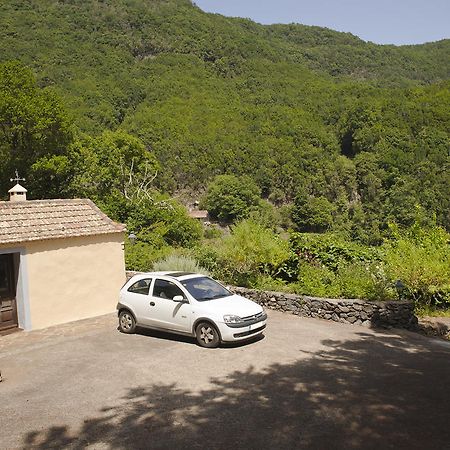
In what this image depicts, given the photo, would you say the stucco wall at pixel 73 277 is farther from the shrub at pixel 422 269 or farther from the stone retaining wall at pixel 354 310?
the shrub at pixel 422 269

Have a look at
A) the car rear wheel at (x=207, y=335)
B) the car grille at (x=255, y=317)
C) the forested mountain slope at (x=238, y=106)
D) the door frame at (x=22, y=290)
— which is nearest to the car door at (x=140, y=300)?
the car rear wheel at (x=207, y=335)

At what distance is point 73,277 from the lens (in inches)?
526

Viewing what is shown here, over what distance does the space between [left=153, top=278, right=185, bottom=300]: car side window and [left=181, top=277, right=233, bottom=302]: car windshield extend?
8.5 inches

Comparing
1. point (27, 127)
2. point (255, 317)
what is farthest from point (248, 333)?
point (27, 127)

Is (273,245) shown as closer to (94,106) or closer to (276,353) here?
(276,353)

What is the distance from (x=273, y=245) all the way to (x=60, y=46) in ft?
263

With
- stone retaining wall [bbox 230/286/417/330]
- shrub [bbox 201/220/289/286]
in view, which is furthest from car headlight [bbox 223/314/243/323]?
shrub [bbox 201/220/289/286]

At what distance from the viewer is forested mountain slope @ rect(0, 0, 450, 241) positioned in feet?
248

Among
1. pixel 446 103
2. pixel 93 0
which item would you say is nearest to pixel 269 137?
pixel 446 103

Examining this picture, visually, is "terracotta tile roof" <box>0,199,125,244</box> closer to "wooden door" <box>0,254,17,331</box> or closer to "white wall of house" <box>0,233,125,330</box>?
"white wall of house" <box>0,233,125,330</box>

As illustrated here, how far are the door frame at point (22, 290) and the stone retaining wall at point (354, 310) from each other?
7.07 metres

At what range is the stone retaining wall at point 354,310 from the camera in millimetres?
11883

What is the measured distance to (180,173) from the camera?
87500 millimetres

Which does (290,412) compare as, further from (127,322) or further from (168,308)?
(127,322)
